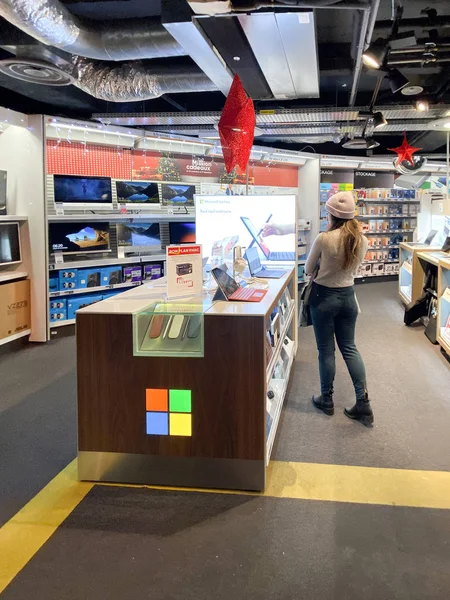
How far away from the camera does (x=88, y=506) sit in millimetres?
2602

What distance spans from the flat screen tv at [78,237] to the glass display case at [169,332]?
12.9ft

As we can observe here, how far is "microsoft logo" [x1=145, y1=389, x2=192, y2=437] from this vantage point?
8.92 ft

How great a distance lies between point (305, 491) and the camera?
8.99 feet

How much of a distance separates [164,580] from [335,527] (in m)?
0.85

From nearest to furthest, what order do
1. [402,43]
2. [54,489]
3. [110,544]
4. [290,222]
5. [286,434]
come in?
[110,544]
[54,489]
[286,434]
[290,222]
[402,43]

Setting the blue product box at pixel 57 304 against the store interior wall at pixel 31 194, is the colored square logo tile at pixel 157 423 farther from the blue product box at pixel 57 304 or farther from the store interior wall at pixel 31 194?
the blue product box at pixel 57 304

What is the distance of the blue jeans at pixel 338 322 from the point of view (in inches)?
142

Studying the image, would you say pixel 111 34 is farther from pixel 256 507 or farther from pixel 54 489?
pixel 256 507

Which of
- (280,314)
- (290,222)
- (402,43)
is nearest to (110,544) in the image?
(280,314)

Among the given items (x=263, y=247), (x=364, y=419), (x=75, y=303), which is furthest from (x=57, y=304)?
(x=364, y=419)

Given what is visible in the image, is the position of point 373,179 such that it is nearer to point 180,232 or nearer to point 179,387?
point 180,232

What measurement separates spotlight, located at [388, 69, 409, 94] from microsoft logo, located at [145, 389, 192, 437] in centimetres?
501

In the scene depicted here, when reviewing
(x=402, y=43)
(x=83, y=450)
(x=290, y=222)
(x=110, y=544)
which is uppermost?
(x=402, y=43)

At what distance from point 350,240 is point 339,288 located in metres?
0.35
